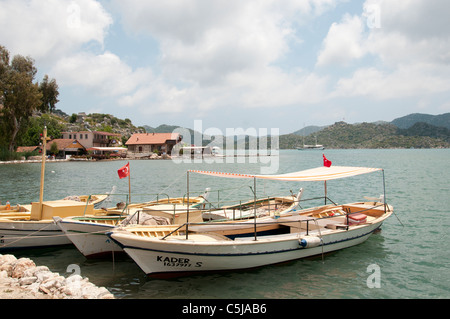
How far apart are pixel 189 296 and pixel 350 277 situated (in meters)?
5.42

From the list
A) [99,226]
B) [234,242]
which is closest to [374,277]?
[234,242]

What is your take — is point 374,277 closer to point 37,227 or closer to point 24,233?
point 37,227

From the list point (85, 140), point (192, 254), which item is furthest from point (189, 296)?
point (85, 140)

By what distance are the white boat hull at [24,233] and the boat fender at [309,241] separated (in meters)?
9.27

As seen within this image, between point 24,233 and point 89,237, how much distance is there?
3.23m

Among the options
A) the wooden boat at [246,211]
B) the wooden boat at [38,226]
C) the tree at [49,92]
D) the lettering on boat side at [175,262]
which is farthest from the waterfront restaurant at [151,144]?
the lettering on boat side at [175,262]

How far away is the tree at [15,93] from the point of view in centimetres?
6231

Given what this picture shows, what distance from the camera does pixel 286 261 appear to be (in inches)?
441

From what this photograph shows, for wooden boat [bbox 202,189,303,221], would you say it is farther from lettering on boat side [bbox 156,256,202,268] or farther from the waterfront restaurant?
the waterfront restaurant

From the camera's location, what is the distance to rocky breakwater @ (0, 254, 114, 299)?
781cm

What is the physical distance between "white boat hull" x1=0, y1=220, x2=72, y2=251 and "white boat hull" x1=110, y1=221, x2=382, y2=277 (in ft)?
Answer: 16.0

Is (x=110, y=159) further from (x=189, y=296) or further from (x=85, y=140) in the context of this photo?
(x=189, y=296)

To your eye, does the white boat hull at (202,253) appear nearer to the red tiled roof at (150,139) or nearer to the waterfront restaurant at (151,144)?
the waterfront restaurant at (151,144)
